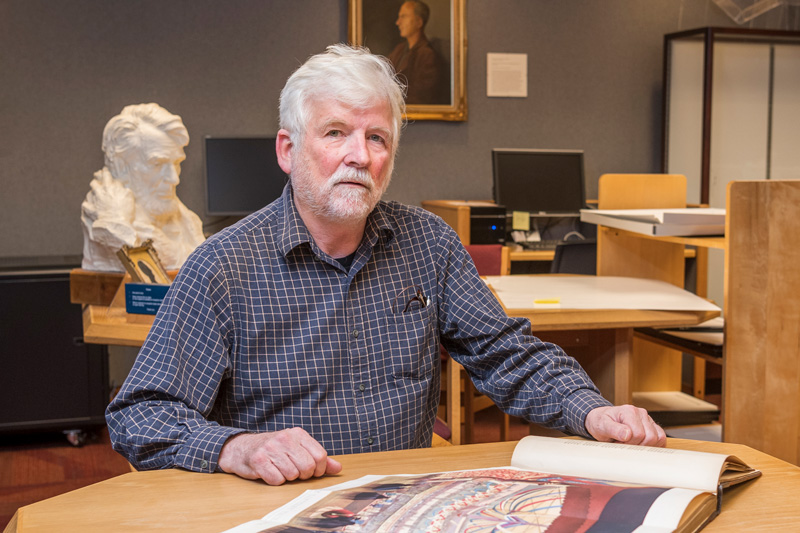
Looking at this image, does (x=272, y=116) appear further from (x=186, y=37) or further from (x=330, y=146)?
(x=330, y=146)

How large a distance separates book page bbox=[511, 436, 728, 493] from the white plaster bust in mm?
2072

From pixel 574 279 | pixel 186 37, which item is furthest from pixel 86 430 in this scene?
pixel 574 279

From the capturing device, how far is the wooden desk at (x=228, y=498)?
0.79 meters

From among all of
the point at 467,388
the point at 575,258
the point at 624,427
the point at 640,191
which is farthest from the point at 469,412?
the point at 624,427

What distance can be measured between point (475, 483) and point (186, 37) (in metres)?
3.77

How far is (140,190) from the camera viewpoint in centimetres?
285

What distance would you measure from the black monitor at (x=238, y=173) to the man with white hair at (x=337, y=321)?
2.70 meters

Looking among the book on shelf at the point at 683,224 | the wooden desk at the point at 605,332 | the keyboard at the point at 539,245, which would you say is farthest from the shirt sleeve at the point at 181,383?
the keyboard at the point at 539,245

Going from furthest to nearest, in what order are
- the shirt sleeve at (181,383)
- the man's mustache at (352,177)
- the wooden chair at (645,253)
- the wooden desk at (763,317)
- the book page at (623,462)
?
the wooden chair at (645,253) → the wooden desk at (763,317) → the man's mustache at (352,177) → the shirt sleeve at (181,383) → the book page at (623,462)

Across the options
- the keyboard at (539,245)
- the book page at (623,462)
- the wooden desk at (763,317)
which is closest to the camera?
the book page at (623,462)

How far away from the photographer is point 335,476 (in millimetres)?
921

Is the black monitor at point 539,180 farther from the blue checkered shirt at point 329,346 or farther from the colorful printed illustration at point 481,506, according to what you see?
the colorful printed illustration at point 481,506

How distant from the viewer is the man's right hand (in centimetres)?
90

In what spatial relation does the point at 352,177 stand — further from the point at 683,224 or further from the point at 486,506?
the point at 683,224
